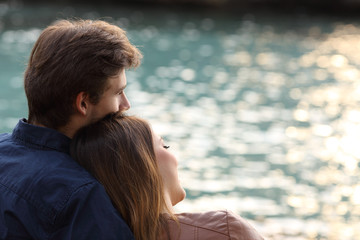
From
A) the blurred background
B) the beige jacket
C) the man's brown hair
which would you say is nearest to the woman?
the beige jacket

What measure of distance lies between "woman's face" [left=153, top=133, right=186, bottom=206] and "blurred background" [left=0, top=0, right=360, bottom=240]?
7.12 feet

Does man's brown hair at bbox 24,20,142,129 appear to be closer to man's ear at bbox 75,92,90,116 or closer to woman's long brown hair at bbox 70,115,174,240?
man's ear at bbox 75,92,90,116

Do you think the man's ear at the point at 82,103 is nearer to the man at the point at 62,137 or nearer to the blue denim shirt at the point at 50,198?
the man at the point at 62,137

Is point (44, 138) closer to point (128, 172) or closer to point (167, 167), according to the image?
point (128, 172)

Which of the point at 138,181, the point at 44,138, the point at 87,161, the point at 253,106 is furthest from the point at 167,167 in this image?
the point at 253,106

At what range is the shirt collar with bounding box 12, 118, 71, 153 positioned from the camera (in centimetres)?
198

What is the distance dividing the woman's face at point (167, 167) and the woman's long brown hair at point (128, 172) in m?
0.07

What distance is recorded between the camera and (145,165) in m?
1.91

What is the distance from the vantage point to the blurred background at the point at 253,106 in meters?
6.94

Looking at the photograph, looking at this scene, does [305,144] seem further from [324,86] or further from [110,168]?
[110,168]

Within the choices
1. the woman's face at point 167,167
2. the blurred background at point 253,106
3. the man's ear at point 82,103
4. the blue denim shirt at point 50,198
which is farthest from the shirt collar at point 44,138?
the blurred background at point 253,106

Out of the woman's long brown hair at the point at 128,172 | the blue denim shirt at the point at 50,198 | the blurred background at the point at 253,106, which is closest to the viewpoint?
the blue denim shirt at the point at 50,198

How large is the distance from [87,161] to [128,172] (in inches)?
5.4

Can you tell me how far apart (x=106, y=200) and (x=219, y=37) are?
649 inches
